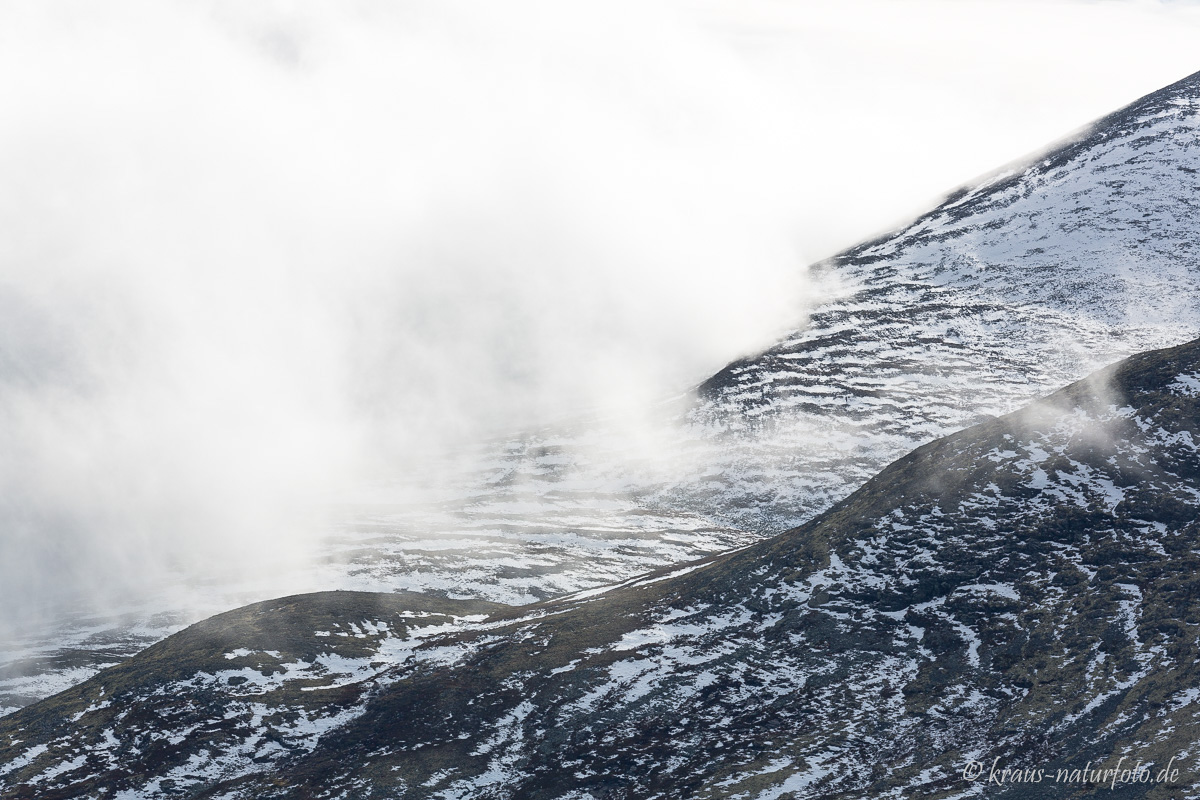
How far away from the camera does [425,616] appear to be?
456 feet

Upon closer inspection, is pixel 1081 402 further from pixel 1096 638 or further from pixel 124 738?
pixel 124 738

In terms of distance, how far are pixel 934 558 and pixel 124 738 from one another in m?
88.2

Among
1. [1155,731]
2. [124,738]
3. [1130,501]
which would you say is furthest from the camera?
[124,738]

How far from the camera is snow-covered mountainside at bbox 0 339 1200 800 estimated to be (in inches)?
2901

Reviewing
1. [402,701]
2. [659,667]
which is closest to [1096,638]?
[659,667]

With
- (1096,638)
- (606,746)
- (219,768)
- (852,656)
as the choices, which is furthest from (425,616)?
(1096,638)

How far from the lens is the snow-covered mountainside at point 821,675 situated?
73.7 m

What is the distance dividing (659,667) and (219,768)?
45.2 meters

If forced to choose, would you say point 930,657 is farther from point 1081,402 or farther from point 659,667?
point 1081,402

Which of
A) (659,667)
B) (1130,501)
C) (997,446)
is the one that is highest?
(997,446)

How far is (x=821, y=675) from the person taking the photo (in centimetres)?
8806

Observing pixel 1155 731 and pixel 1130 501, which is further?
pixel 1130 501

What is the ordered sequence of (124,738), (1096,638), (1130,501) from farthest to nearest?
1. (124,738)
2. (1130,501)
3. (1096,638)

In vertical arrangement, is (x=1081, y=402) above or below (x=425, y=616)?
above
